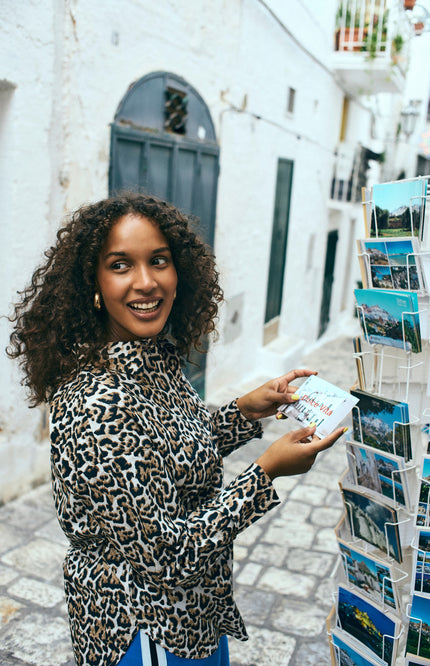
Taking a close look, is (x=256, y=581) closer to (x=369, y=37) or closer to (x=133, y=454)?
(x=133, y=454)

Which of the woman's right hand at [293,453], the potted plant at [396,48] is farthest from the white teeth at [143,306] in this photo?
the potted plant at [396,48]

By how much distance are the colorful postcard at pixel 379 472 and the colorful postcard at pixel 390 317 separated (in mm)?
326

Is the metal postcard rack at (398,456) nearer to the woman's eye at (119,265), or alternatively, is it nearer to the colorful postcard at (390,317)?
the colorful postcard at (390,317)

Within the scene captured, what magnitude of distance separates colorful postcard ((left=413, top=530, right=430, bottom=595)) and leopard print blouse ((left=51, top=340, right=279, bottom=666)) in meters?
0.49

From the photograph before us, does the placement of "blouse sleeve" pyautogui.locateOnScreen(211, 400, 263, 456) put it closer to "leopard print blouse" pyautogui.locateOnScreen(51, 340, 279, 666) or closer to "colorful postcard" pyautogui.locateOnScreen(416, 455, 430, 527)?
"leopard print blouse" pyautogui.locateOnScreen(51, 340, 279, 666)

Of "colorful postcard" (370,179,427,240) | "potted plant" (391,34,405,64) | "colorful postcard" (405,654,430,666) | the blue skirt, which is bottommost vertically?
"colorful postcard" (405,654,430,666)

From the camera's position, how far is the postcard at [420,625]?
181cm

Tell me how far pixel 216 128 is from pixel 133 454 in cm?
543

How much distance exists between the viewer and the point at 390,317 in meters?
1.81

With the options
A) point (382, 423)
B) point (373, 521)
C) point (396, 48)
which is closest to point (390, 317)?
point (382, 423)

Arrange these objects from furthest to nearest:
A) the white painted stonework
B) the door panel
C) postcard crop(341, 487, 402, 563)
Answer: the door panel < the white painted stonework < postcard crop(341, 487, 402, 563)

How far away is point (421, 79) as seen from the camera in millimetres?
16438

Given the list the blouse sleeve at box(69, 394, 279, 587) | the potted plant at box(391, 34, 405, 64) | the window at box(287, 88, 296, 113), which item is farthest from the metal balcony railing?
the blouse sleeve at box(69, 394, 279, 587)

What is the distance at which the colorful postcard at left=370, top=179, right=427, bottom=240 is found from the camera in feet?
5.85
